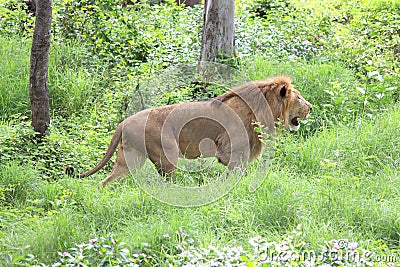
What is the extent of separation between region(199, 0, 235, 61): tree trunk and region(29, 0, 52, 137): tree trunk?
2.16m

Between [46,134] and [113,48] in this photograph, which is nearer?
[46,134]

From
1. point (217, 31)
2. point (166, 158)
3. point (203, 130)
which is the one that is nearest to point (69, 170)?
point (166, 158)

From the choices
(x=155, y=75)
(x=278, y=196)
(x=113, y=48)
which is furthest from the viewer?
(x=113, y=48)

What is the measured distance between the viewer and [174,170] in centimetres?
568

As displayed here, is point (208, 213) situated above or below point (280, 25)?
below

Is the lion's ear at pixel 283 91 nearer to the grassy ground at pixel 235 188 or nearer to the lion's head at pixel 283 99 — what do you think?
the lion's head at pixel 283 99

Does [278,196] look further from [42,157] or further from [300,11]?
[300,11]

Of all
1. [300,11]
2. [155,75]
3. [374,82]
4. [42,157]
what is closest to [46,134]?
[42,157]

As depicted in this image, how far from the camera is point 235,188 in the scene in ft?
17.5

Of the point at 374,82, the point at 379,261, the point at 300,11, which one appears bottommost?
the point at 379,261

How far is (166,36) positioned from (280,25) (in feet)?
6.22

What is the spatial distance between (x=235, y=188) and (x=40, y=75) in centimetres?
254

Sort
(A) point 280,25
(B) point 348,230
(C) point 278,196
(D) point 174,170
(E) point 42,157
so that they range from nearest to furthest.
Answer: (B) point 348,230
(C) point 278,196
(D) point 174,170
(E) point 42,157
(A) point 280,25

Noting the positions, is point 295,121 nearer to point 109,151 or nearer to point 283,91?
point 283,91
